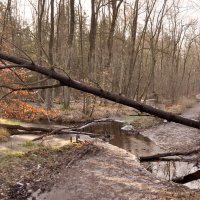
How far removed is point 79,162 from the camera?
11.3 metres

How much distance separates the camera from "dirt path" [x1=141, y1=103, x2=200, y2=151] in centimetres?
1685

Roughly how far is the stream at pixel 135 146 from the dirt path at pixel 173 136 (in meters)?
0.35

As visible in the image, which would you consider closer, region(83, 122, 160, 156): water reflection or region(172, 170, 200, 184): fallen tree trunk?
region(172, 170, 200, 184): fallen tree trunk

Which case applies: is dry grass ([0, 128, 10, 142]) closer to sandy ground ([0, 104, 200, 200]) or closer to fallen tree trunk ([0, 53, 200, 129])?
sandy ground ([0, 104, 200, 200])

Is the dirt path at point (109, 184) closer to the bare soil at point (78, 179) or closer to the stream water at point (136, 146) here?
the bare soil at point (78, 179)

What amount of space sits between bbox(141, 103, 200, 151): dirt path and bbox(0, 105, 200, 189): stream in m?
0.35

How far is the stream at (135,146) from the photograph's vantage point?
11727 mm

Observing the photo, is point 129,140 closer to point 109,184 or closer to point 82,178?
point 82,178

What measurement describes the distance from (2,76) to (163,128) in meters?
10.7

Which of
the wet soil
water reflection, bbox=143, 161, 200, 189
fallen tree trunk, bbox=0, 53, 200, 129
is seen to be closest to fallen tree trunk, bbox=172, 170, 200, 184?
water reflection, bbox=143, 161, 200, 189

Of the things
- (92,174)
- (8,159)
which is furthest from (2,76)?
(92,174)

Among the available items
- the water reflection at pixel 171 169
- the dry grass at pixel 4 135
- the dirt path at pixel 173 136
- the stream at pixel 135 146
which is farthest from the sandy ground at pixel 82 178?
the dirt path at pixel 173 136

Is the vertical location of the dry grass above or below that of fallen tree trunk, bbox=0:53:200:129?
below

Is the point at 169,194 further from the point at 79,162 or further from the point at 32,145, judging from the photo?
the point at 32,145
